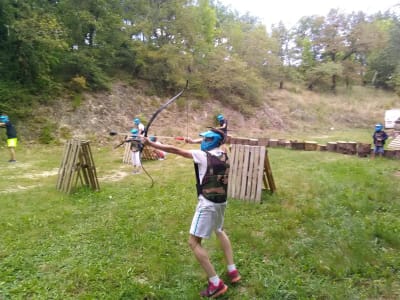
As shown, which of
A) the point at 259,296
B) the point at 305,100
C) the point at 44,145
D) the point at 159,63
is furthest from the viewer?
the point at 305,100

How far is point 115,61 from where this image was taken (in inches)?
721

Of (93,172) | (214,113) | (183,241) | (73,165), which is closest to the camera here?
(183,241)

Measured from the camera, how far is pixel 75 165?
6.07 m

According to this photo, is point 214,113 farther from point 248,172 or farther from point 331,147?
point 248,172

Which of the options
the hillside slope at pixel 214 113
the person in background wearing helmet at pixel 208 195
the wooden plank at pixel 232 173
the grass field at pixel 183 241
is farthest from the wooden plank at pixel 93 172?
the hillside slope at pixel 214 113

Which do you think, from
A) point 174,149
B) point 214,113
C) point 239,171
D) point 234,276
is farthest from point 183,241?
point 214,113

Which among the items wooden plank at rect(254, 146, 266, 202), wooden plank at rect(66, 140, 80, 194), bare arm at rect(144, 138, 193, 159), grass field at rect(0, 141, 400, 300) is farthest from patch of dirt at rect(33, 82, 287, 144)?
bare arm at rect(144, 138, 193, 159)

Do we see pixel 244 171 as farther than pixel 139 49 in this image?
No

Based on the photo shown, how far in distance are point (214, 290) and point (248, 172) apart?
3.01m

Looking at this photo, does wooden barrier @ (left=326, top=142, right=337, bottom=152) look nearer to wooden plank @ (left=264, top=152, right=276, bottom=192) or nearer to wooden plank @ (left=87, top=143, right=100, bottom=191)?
wooden plank @ (left=264, top=152, right=276, bottom=192)

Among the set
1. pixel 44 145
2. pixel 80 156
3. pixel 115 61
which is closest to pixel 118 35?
pixel 115 61

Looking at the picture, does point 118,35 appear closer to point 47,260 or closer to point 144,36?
point 144,36

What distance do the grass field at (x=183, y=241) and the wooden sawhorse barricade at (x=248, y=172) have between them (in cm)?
22

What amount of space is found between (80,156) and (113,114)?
10034 mm
